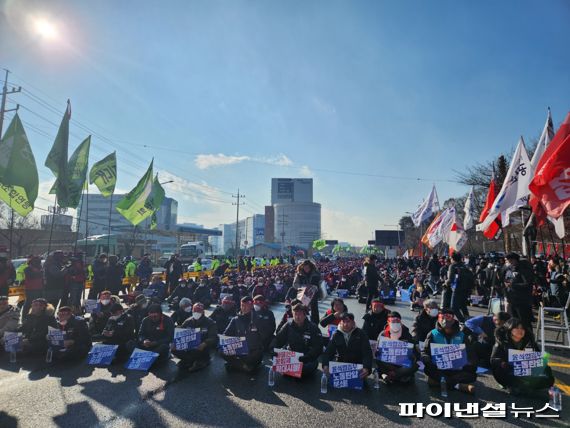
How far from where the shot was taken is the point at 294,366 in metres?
5.78

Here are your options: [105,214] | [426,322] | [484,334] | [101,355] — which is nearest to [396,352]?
[426,322]

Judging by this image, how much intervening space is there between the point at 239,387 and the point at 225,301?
3.19 meters

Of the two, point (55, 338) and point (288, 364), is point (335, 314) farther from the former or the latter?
point (55, 338)

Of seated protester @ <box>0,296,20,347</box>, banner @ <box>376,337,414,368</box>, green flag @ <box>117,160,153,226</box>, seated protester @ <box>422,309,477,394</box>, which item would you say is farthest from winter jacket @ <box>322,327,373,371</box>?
green flag @ <box>117,160,153,226</box>

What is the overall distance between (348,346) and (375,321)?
50.7 inches

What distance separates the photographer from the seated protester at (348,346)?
579 cm

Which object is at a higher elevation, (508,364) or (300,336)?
(300,336)

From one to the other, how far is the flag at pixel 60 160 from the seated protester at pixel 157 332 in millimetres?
6526

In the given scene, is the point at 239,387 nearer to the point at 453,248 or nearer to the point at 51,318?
the point at 51,318

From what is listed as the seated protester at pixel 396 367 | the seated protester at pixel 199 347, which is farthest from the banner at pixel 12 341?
the seated protester at pixel 396 367

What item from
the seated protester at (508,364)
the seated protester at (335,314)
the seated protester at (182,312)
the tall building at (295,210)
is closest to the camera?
the seated protester at (508,364)

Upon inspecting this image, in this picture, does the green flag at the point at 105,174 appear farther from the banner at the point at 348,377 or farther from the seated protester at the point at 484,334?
the seated protester at the point at 484,334

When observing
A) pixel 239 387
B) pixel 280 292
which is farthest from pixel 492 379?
pixel 280 292

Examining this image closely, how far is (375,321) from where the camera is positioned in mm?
6930
